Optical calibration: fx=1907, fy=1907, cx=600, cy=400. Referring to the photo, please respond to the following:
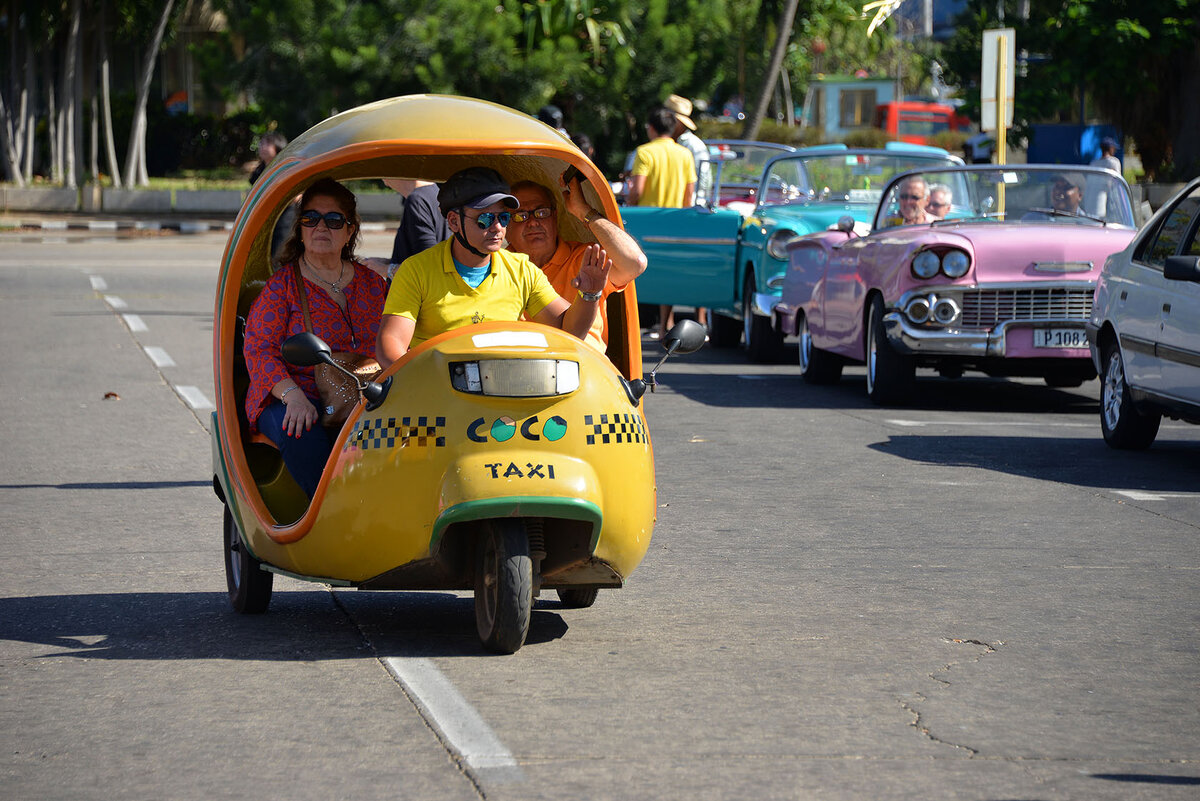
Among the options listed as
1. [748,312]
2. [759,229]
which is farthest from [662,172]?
[748,312]

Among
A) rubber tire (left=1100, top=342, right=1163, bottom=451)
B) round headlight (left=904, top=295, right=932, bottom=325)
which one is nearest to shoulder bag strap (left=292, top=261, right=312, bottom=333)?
rubber tire (left=1100, top=342, right=1163, bottom=451)

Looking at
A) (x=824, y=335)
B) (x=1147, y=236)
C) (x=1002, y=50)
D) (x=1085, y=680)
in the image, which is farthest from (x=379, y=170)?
(x=1002, y=50)

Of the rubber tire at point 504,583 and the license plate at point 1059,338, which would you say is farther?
the license plate at point 1059,338

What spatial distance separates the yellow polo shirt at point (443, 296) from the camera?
5914 mm

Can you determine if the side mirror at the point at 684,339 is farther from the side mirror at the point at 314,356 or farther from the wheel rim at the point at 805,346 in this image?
the wheel rim at the point at 805,346

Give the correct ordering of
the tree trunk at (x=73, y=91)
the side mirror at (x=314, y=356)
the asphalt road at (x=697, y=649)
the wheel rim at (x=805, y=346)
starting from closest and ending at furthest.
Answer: the asphalt road at (x=697, y=649), the side mirror at (x=314, y=356), the wheel rim at (x=805, y=346), the tree trunk at (x=73, y=91)

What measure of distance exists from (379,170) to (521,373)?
1.97 m

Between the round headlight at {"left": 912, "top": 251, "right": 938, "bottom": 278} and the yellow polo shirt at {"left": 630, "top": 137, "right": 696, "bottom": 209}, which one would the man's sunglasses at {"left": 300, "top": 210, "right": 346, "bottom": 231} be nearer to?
the round headlight at {"left": 912, "top": 251, "right": 938, "bottom": 278}

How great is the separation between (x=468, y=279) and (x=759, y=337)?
9826 mm

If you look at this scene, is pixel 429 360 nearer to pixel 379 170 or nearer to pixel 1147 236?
pixel 379 170

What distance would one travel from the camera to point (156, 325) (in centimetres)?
1797

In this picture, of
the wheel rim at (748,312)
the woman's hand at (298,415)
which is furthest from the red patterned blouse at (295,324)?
the wheel rim at (748,312)

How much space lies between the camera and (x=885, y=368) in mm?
12297

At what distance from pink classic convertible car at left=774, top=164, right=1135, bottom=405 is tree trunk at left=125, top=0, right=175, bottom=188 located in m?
31.0
